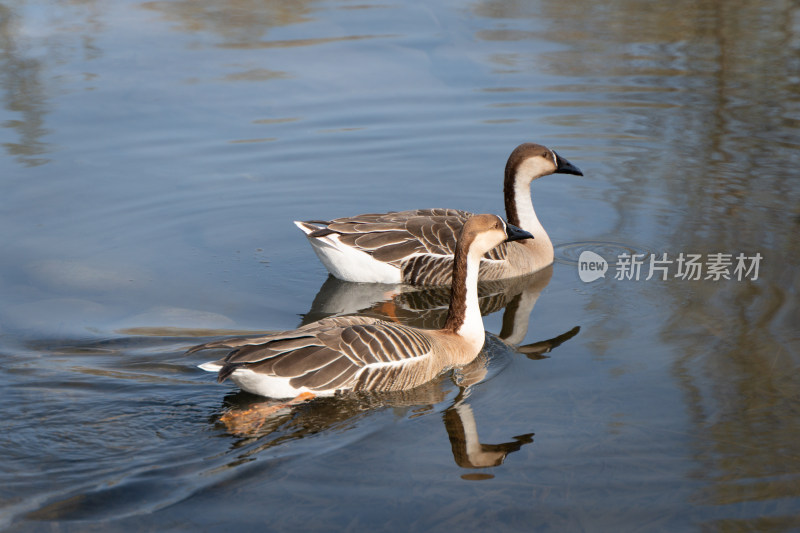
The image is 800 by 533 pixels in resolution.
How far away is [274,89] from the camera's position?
1493 cm

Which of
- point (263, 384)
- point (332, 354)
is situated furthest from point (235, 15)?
point (263, 384)

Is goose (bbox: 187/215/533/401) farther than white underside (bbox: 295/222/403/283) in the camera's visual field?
No

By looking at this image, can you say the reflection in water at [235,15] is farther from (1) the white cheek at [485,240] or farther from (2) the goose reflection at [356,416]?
(2) the goose reflection at [356,416]

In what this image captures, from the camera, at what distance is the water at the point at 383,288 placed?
18.5 ft

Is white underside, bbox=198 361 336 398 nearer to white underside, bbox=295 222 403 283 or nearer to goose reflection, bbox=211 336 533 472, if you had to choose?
goose reflection, bbox=211 336 533 472

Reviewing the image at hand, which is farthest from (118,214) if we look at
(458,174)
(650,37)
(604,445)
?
(650,37)

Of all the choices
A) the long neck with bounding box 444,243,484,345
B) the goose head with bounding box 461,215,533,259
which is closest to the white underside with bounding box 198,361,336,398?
the long neck with bounding box 444,243,484,345

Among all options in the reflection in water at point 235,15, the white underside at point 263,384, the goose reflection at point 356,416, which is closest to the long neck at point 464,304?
the goose reflection at point 356,416

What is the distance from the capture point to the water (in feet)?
18.5

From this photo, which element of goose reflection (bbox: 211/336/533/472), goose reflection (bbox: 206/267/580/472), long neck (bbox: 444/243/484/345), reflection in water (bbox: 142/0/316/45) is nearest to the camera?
goose reflection (bbox: 211/336/533/472)

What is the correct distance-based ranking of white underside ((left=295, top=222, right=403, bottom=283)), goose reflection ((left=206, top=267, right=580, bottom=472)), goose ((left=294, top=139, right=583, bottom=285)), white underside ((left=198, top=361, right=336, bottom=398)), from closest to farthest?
goose reflection ((left=206, top=267, right=580, bottom=472)) < white underside ((left=198, top=361, right=336, bottom=398)) < white underside ((left=295, top=222, right=403, bottom=283)) < goose ((left=294, top=139, right=583, bottom=285))

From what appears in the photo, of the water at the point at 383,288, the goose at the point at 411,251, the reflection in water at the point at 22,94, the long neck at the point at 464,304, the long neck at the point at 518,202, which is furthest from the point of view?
the reflection in water at the point at 22,94

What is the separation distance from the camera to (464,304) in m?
7.74

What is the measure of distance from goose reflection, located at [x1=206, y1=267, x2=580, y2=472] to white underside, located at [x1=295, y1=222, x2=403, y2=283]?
0.20 m
